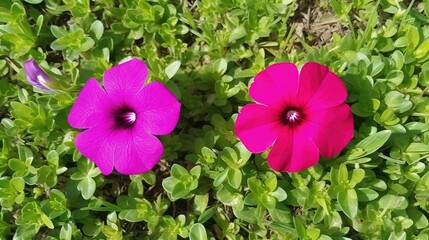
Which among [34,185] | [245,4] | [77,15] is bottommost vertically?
[34,185]

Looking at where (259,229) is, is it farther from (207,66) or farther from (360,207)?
(207,66)

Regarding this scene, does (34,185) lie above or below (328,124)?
below

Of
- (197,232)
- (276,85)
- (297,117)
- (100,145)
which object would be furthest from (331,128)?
(100,145)

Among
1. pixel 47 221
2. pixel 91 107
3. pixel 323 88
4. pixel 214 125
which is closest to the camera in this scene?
pixel 323 88

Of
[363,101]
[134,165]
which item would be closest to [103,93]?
[134,165]

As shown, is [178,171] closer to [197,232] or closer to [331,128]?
[197,232]

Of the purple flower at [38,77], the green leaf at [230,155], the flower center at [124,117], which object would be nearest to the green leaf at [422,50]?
the green leaf at [230,155]
